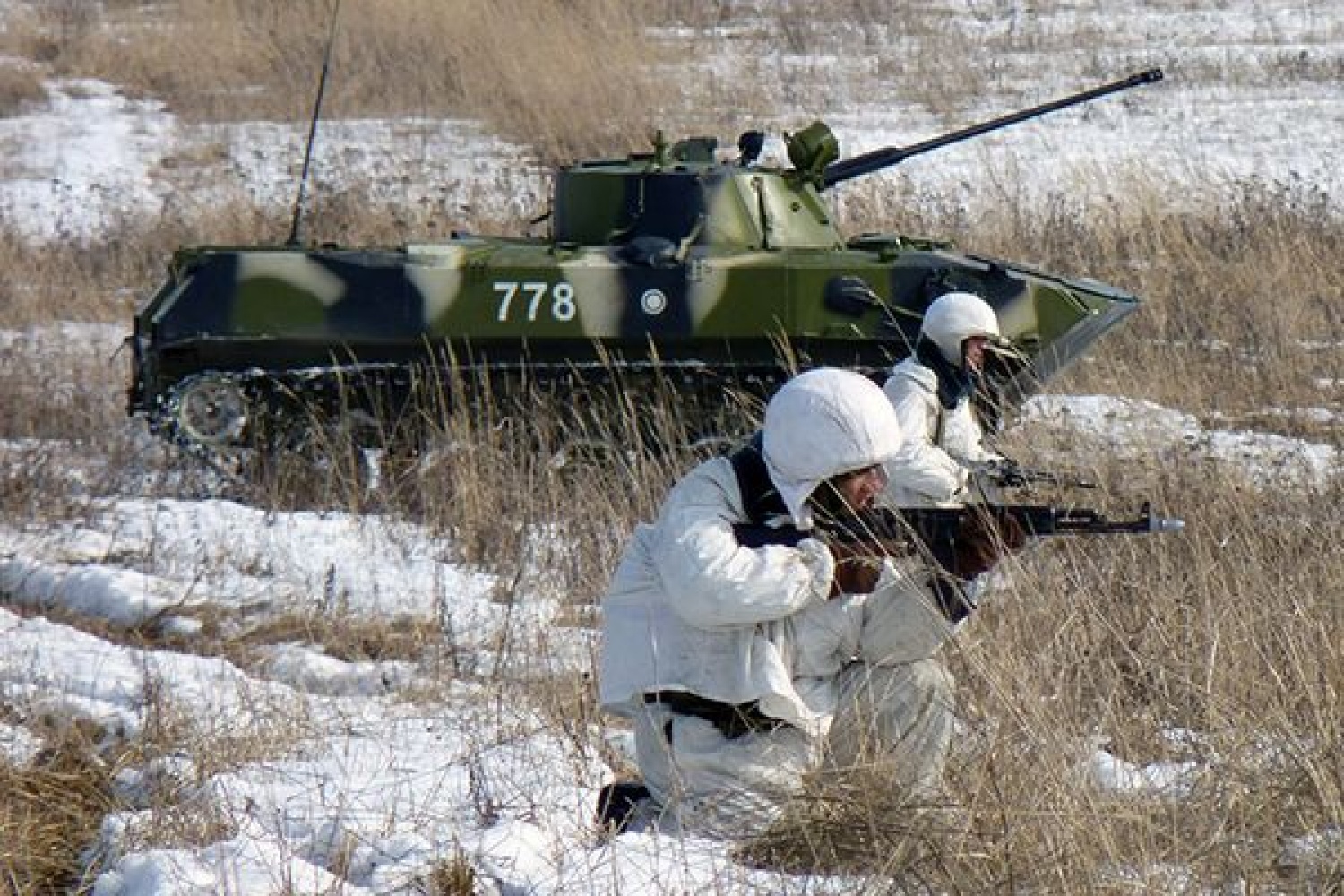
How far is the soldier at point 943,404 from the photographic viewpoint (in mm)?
6906

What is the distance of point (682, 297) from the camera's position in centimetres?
1110

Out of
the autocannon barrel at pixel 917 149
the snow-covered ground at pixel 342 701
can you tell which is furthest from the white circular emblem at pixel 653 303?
the snow-covered ground at pixel 342 701

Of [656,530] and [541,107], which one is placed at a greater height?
[656,530]

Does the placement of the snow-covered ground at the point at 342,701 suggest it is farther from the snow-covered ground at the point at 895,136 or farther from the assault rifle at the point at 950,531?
the snow-covered ground at the point at 895,136

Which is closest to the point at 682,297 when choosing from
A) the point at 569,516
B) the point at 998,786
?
the point at 569,516

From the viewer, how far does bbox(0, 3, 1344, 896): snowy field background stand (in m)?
4.99

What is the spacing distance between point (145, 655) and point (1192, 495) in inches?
137

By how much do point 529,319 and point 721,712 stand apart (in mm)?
6073

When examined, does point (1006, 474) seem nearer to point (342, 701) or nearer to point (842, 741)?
point (342, 701)

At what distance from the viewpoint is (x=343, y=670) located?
7.70 meters

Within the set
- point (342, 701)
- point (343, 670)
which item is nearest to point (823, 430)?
point (342, 701)

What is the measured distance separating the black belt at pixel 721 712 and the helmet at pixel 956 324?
2788 mm

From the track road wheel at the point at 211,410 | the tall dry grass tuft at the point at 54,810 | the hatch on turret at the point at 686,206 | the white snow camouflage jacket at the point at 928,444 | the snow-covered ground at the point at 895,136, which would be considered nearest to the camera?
the tall dry grass tuft at the point at 54,810

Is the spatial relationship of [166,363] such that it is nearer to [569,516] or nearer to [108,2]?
[569,516]
